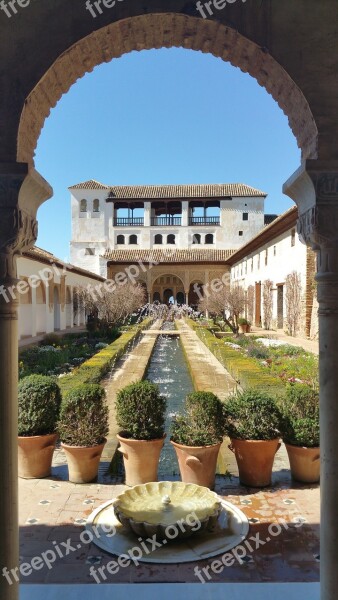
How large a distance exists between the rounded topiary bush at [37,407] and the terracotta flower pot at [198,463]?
134cm

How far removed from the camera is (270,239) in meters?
22.7

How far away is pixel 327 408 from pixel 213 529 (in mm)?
1730

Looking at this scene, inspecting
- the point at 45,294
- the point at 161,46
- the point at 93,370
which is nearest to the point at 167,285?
the point at 45,294

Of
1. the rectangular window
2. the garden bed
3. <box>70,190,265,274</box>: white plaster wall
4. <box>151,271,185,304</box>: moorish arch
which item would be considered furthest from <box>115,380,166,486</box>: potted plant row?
<box>151,271,185,304</box>: moorish arch

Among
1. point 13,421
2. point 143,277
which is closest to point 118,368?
point 13,421

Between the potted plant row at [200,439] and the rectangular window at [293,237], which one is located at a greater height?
→ the rectangular window at [293,237]

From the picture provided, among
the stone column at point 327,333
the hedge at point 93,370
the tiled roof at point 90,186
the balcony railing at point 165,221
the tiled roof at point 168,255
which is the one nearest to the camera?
the stone column at point 327,333

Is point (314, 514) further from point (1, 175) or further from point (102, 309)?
point (102, 309)

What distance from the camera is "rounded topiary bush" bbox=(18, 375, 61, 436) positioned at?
4.42 metres

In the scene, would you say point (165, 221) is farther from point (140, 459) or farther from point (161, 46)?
point (161, 46)

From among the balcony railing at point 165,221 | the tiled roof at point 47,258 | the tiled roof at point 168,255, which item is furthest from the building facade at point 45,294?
the balcony railing at point 165,221

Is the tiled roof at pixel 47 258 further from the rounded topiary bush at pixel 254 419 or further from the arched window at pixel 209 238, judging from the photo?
the arched window at pixel 209 238

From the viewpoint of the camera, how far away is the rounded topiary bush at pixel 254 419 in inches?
168

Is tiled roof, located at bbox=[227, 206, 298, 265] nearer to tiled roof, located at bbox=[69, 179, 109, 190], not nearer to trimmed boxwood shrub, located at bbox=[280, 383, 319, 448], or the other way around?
trimmed boxwood shrub, located at bbox=[280, 383, 319, 448]
